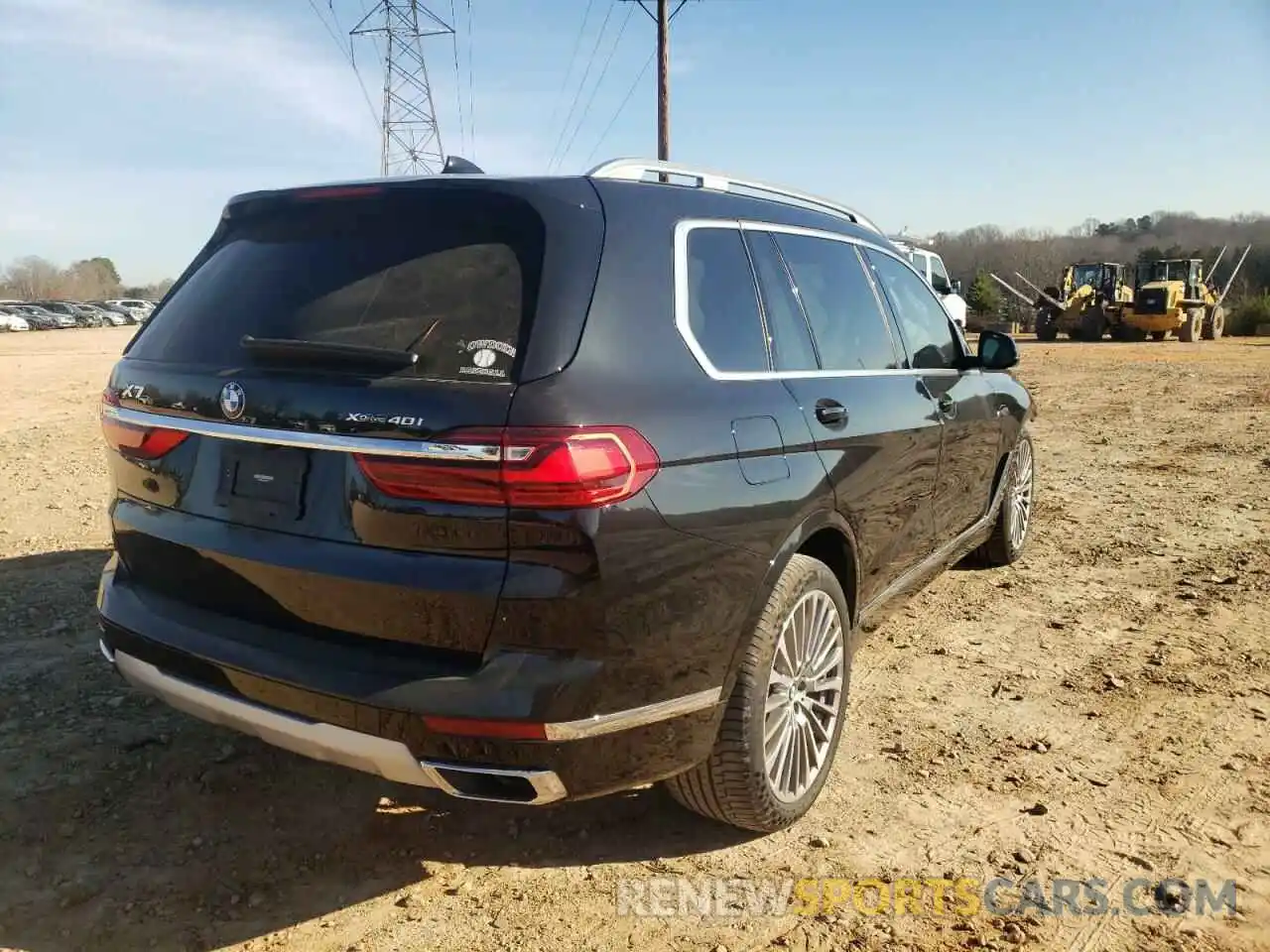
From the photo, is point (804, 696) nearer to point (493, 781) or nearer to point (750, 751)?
point (750, 751)

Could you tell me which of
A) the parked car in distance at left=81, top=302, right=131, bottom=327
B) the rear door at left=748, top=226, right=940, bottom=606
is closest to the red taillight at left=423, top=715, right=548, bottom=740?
the rear door at left=748, top=226, right=940, bottom=606

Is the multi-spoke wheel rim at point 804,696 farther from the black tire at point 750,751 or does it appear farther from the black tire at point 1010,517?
the black tire at point 1010,517

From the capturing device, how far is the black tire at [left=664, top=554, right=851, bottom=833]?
2.52 meters

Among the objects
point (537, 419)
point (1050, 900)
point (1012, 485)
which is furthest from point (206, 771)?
point (1012, 485)

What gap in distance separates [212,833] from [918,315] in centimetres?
339

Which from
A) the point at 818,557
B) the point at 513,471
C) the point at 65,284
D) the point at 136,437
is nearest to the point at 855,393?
the point at 818,557

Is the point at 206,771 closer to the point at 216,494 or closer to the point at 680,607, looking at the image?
the point at 216,494

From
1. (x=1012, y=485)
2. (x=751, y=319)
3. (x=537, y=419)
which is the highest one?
(x=751, y=319)

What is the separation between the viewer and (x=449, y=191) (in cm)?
238

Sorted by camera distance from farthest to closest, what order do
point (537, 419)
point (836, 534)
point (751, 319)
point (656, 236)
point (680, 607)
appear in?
point (836, 534), point (751, 319), point (656, 236), point (680, 607), point (537, 419)

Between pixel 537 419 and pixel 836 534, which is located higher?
pixel 537 419

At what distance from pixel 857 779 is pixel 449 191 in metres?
2.28

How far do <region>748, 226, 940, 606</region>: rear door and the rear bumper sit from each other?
1.00 metres

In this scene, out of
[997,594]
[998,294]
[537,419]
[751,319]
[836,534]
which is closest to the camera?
[537,419]
